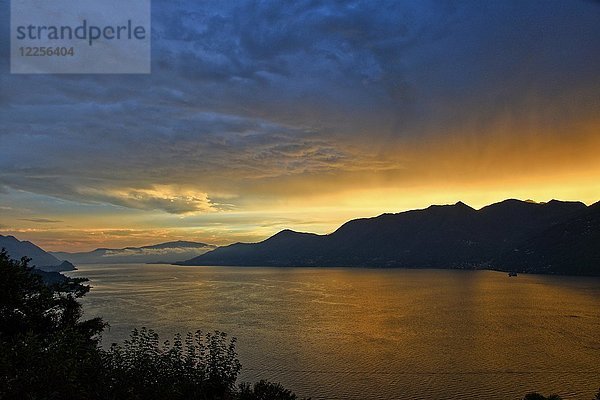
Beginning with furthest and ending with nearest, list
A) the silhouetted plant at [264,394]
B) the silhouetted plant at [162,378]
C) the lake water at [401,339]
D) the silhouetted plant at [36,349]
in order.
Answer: the lake water at [401,339], the silhouetted plant at [264,394], the silhouetted plant at [162,378], the silhouetted plant at [36,349]

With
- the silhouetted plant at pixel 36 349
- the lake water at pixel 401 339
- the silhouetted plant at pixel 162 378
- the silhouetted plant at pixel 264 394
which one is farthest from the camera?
the lake water at pixel 401 339

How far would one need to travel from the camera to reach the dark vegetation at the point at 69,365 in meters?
11.1

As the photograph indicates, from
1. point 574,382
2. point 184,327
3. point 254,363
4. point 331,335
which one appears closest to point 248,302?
point 184,327

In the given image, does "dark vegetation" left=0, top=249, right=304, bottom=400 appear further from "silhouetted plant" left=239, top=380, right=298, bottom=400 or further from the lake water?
the lake water

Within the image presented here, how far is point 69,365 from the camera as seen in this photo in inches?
439

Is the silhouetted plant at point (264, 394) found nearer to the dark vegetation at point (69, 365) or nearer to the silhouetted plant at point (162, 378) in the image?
the dark vegetation at point (69, 365)

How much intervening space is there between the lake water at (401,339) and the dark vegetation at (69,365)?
25.0 meters

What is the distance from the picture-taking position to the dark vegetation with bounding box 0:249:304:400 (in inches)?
436

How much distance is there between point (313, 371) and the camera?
45406mm

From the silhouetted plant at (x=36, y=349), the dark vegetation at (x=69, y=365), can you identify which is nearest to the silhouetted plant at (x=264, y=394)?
the dark vegetation at (x=69, y=365)

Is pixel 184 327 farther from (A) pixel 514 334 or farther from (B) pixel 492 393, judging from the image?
(A) pixel 514 334

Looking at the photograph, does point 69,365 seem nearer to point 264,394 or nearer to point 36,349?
point 36,349

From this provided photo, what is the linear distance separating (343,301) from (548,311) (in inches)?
1833

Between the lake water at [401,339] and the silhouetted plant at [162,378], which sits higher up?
the silhouetted plant at [162,378]
